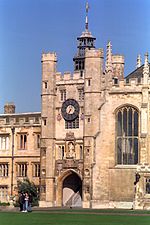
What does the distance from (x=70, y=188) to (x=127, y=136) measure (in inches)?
305

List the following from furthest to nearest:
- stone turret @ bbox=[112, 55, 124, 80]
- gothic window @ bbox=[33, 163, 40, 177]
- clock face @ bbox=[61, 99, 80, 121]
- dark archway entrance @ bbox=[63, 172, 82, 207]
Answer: gothic window @ bbox=[33, 163, 40, 177] → stone turret @ bbox=[112, 55, 124, 80] → clock face @ bbox=[61, 99, 80, 121] → dark archway entrance @ bbox=[63, 172, 82, 207]

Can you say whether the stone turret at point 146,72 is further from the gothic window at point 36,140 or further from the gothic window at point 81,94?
the gothic window at point 36,140

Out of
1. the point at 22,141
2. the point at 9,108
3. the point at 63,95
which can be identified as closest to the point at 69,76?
the point at 63,95

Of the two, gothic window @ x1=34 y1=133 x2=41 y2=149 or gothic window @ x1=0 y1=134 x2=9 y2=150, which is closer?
gothic window @ x1=34 y1=133 x2=41 y2=149

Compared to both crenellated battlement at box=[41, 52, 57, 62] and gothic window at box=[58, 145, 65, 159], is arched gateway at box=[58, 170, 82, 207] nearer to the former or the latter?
gothic window at box=[58, 145, 65, 159]

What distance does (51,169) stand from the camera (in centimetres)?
6775

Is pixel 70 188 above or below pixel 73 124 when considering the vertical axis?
below

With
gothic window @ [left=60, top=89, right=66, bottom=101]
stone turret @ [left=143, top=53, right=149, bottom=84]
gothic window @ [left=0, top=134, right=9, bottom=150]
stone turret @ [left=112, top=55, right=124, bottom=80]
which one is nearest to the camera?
stone turret @ [left=143, top=53, right=149, bottom=84]

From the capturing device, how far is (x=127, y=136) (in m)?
64.5

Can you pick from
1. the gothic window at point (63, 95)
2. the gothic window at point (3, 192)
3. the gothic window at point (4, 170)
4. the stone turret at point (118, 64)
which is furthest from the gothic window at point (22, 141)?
the stone turret at point (118, 64)

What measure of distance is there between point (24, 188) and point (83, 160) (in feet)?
22.2

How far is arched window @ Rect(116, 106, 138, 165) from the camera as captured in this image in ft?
211

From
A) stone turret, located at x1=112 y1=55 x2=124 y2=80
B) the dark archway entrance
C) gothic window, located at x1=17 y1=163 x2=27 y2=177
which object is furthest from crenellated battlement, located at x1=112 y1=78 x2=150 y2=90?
gothic window, located at x1=17 y1=163 x2=27 y2=177

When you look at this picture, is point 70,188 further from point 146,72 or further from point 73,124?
point 146,72
